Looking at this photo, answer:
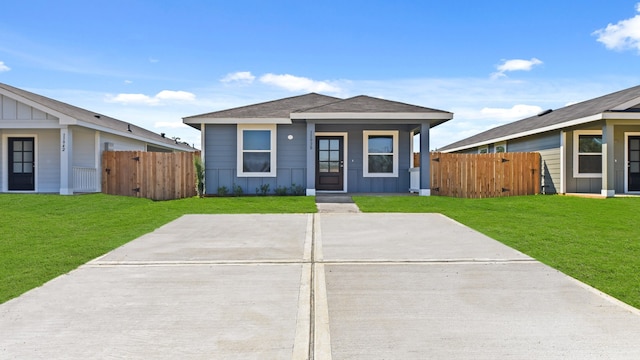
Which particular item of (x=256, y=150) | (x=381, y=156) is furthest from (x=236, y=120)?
(x=381, y=156)

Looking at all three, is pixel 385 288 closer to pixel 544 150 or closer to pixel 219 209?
pixel 219 209

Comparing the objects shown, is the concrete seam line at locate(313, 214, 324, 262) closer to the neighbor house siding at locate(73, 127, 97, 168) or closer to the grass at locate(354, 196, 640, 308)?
the grass at locate(354, 196, 640, 308)

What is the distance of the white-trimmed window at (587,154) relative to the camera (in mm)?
14852

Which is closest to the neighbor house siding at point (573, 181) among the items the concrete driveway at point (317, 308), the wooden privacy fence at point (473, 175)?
the wooden privacy fence at point (473, 175)

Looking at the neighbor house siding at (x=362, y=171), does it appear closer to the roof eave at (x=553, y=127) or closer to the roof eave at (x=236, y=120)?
the roof eave at (x=236, y=120)

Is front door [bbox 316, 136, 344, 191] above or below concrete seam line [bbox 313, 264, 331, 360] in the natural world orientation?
above

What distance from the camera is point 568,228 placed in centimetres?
759

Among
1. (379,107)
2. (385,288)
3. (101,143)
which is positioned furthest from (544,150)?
(101,143)

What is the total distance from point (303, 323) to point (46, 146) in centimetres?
1640

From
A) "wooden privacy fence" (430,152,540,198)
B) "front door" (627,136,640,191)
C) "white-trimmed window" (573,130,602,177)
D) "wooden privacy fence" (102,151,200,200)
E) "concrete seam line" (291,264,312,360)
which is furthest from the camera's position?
"white-trimmed window" (573,130,602,177)

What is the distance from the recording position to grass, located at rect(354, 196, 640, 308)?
439cm

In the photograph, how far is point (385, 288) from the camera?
12.6 ft

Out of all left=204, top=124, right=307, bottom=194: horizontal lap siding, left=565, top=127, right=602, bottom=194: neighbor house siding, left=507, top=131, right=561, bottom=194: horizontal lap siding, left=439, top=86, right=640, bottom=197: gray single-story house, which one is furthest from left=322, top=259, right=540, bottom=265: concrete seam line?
left=507, top=131, right=561, bottom=194: horizontal lap siding

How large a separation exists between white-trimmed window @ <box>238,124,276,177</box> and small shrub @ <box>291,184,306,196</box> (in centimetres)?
86
